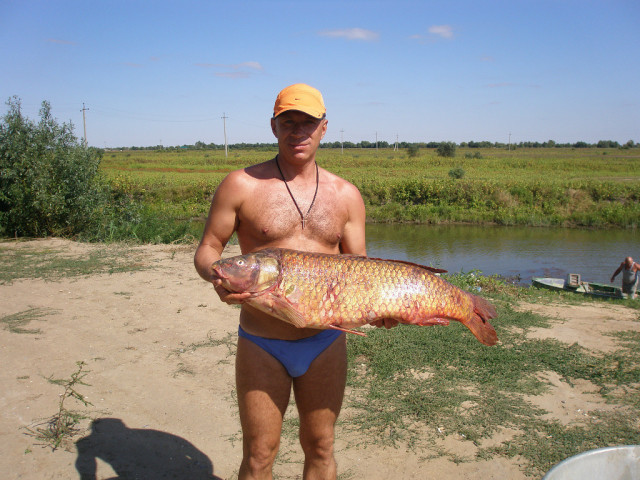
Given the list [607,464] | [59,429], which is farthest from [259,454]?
[59,429]

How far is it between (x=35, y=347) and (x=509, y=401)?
4701mm

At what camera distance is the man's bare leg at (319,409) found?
261 centimetres

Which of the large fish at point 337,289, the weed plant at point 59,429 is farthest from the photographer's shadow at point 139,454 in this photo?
the large fish at point 337,289

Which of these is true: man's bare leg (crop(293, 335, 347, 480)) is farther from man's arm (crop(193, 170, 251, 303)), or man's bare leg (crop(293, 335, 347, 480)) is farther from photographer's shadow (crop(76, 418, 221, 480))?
photographer's shadow (crop(76, 418, 221, 480))

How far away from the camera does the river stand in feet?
54.8

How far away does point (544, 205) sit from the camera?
2864 cm

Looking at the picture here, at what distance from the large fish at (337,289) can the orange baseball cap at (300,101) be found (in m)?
0.72

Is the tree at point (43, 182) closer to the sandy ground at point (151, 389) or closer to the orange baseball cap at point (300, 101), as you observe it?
the sandy ground at point (151, 389)

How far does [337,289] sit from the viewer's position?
236 centimetres

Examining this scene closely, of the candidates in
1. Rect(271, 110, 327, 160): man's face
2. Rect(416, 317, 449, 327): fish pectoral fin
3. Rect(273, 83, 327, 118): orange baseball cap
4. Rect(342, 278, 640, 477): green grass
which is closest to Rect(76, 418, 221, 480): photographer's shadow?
Rect(342, 278, 640, 477): green grass

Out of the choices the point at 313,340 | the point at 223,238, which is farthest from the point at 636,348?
the point at 223,238

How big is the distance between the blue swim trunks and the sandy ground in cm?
129

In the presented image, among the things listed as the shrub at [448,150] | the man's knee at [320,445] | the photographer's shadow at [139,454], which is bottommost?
the photographer's shadow at [139,454]

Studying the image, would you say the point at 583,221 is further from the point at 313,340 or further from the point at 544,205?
the point at 313,340
